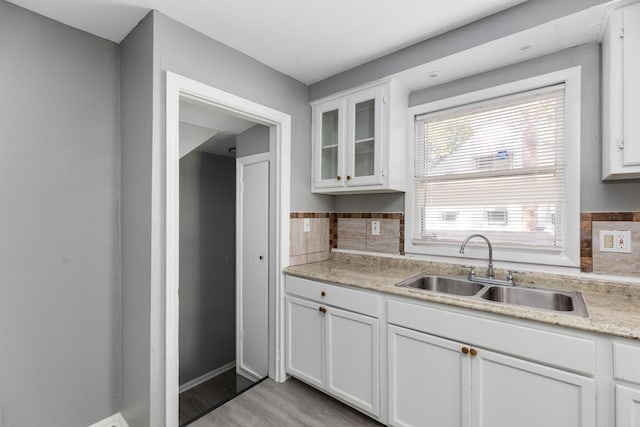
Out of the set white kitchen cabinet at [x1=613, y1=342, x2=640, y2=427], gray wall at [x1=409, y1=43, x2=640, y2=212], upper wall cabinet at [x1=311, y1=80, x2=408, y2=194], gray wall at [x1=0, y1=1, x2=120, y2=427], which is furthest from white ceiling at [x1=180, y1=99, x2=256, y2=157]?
white kitchen cabinet at [x1=613, y1=342, x2=640, y2=427]

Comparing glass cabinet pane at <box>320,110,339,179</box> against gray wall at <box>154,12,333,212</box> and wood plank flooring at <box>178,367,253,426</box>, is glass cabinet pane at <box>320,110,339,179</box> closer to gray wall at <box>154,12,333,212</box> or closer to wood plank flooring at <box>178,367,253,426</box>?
gray wall at <box>154,12,333,212</box>

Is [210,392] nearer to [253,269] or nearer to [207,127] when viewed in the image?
[253,269]

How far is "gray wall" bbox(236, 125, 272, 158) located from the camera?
2.78m

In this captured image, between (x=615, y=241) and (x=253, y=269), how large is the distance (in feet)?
8.54

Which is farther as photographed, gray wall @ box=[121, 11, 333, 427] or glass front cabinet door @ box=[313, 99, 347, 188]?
glass front cabinet door @ box=[313, 99, 347, 188]

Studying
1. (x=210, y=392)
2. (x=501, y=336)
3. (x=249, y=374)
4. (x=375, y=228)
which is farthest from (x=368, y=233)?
(x=210, y=392)

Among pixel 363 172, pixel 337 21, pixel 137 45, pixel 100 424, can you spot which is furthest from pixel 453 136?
pixel 100 424

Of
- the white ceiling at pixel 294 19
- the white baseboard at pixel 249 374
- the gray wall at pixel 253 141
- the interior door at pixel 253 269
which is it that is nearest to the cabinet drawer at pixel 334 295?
the interior door at pixel 253 269

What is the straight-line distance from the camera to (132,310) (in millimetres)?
1850

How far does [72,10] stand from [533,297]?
3.09m

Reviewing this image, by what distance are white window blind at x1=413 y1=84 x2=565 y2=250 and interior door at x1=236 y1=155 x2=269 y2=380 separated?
1351 mm

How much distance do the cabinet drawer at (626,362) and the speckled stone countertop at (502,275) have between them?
5 cm

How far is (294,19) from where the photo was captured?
1767 mm

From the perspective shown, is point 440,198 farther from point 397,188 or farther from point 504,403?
point 504,403
